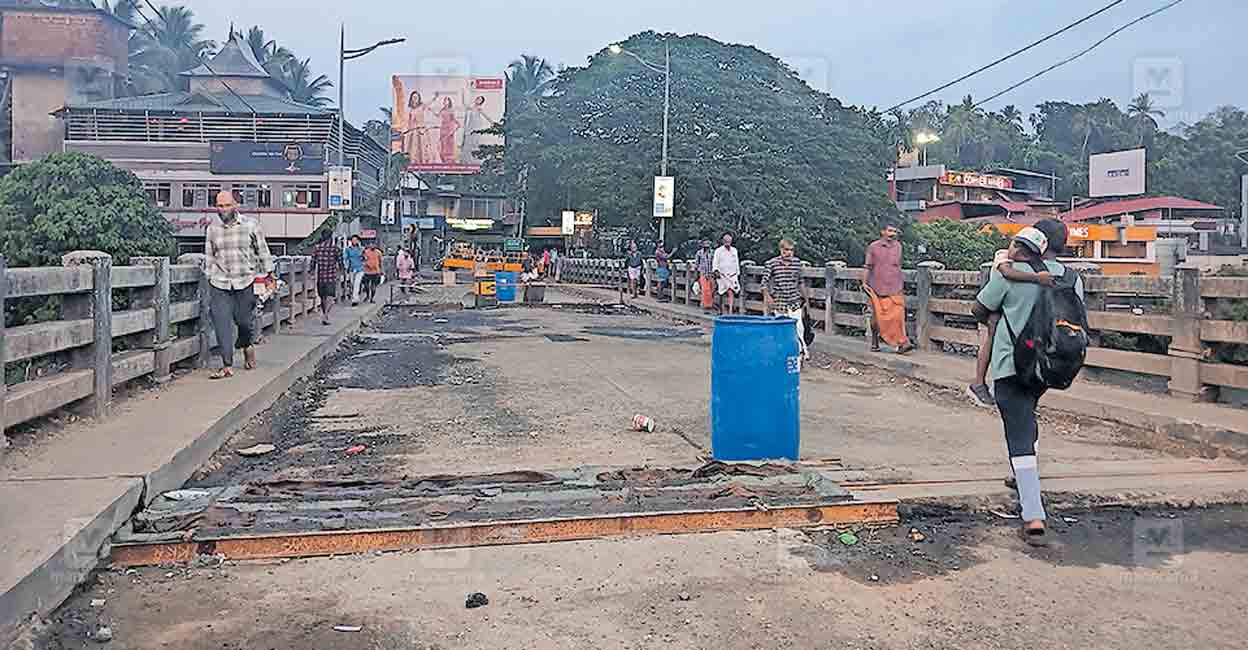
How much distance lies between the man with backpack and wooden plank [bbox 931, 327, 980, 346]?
24.3 feet

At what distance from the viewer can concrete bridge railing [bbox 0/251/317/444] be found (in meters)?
6.66

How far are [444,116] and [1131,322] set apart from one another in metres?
63.7

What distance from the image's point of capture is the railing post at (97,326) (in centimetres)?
763

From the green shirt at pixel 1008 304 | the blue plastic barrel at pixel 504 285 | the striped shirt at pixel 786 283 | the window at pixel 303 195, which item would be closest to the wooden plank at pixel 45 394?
the green shirt at pixel 1008 304

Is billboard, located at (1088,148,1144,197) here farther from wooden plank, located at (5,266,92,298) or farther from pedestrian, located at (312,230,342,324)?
wooden plank, located at (5,266,92,298)

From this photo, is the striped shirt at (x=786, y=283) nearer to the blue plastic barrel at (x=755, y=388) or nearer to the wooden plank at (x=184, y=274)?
the wooden plank at (x=184, y=274)

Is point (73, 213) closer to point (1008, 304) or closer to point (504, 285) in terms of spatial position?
point (504, 285)

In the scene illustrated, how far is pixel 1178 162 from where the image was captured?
7744 cm

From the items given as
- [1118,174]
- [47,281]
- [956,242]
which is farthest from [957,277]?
[1118,174]

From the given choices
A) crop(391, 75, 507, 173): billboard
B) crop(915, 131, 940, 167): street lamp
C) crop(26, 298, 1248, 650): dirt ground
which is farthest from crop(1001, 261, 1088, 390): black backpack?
crop(915, 131, 940, 167): street lamp

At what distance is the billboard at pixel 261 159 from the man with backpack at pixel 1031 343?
166 ft

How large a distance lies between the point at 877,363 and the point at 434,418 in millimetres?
6163

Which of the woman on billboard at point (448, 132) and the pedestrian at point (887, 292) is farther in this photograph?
the woman on billboard at point (448, 132)

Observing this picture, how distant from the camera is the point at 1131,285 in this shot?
10.3 metres
